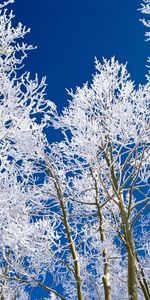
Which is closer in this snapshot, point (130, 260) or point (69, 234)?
point (130, 260)

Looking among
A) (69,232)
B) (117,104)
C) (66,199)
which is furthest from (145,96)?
→ (69,232)

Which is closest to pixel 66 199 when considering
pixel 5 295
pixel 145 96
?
pixel 145 96

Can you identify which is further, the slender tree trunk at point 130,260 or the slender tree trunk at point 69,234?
the slender tree trunk at point 69,234

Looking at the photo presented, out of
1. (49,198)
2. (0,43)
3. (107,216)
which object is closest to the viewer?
(0,43)

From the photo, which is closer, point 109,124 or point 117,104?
point 109,124

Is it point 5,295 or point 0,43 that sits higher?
point 0,43

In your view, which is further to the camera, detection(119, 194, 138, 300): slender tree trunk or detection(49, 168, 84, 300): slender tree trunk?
detection(49, 168, 84, 300): slender tree trunk

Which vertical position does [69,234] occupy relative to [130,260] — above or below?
above

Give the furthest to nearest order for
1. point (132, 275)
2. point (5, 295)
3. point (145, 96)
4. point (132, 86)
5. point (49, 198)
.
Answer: point (5, 295) → point (49, 198) → point (132, 86) → point (145, 96) → point (132, 275)

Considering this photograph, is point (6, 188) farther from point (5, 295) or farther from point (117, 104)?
point (5, 295)

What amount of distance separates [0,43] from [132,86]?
324cm

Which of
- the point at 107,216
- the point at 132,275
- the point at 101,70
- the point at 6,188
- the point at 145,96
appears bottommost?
the point at 132,275

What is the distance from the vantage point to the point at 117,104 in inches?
276

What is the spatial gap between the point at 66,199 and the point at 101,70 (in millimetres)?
3046
